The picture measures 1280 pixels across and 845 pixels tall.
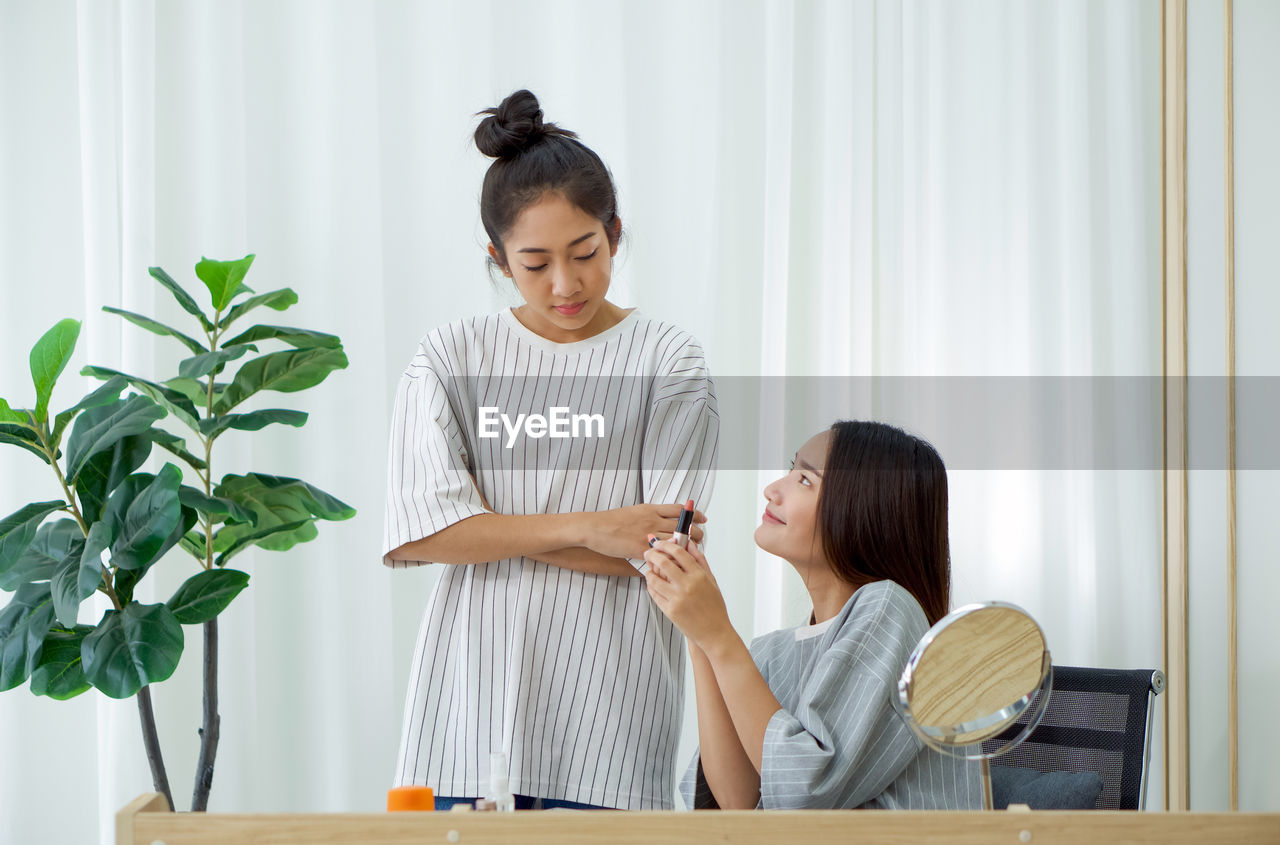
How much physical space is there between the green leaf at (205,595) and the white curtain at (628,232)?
40 cm

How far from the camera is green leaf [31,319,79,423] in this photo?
5.44 feet

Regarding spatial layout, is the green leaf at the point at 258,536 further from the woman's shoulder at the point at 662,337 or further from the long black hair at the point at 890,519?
the long black hair at the point at 890,519

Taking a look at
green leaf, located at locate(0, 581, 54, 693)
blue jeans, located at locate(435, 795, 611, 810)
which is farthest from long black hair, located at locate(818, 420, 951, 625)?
green leaf, located at locate(0, 581, 54, 693)

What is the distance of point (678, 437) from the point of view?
1.28 meters

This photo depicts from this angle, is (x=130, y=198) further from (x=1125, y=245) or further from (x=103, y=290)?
(x=1125, y=245)

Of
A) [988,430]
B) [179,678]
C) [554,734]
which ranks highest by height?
[988,430]

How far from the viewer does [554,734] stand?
122cm

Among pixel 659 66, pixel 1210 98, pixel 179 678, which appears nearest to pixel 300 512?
pixel 179 678

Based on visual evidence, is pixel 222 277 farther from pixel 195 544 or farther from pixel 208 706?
pixel 208 706

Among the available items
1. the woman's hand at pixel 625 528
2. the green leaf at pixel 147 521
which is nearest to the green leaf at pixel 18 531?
the green leaf at pixel 147 521

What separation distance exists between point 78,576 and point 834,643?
1.14 metres

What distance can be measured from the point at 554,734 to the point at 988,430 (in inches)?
50.1

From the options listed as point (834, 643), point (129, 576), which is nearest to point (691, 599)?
point (834, 643)

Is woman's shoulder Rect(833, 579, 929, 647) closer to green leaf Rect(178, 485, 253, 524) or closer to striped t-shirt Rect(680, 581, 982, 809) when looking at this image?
striped t-shirt Rect(680, 581, 982, 809)
